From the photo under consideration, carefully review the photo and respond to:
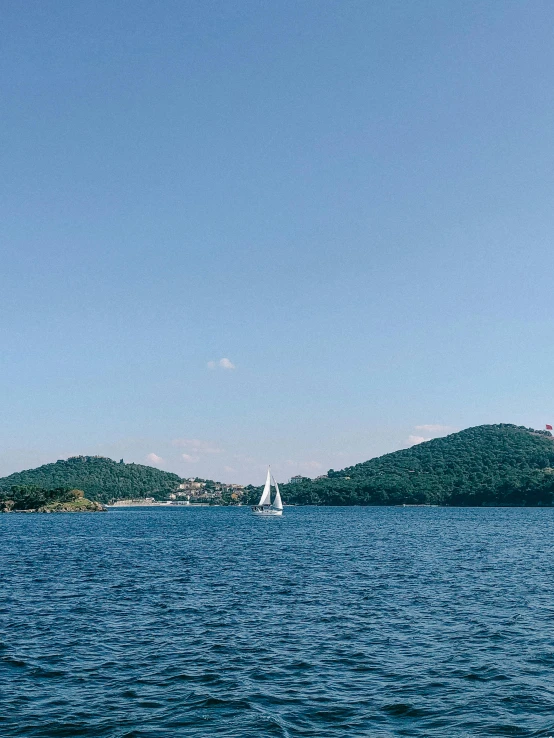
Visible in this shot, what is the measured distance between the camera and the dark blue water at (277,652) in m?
25.0

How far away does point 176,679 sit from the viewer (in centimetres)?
3020

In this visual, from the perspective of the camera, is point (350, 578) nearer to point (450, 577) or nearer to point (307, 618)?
point (450, 577)

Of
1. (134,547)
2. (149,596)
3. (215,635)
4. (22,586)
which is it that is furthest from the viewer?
(134,547)

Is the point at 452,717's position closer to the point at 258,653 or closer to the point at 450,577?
the point at 258,653

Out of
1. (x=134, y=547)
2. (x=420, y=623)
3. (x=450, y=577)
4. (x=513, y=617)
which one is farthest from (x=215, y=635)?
(x=134, y=547)

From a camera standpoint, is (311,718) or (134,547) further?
(134,547)

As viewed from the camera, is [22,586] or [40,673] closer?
[40,673]

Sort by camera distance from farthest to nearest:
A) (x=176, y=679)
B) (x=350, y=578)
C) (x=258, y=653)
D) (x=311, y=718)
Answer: (x=350, y=578) → (x=258, y=653) → (x=176, y=679) → (x=311, y=718)

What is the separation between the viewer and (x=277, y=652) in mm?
35250

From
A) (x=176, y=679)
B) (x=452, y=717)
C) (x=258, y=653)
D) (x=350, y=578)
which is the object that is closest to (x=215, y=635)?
(x=258, y=653)

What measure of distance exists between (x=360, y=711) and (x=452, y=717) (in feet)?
11.8

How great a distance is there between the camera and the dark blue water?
82.0 ft

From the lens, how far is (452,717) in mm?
25266

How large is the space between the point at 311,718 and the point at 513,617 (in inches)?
1003
